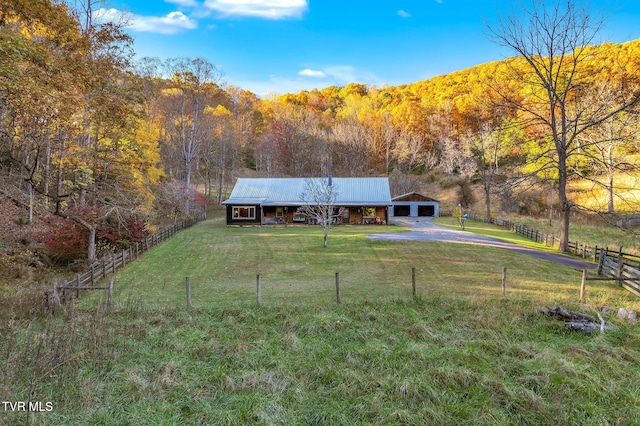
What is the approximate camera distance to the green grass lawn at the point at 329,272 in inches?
413

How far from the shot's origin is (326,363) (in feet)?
18.7

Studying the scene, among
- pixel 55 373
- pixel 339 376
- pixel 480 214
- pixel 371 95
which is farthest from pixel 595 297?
pixel 371 95

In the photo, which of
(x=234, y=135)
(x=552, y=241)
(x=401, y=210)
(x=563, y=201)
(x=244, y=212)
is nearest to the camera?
(x=563, y=201)

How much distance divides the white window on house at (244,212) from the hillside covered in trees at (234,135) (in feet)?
18.9

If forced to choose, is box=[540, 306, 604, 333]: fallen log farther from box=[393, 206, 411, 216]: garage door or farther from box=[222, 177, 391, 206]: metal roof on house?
box=[393, 206, 411, 216]: garage door

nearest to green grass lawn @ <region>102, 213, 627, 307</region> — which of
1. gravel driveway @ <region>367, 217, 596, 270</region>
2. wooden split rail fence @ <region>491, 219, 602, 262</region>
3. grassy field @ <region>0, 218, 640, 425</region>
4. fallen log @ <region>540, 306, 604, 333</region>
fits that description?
grassy field @ <region>0, 218, 640, 425</region>

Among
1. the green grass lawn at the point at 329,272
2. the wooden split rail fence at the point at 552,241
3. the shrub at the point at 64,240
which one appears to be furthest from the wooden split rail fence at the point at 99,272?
the wooden split rail fence at the point at 552,241

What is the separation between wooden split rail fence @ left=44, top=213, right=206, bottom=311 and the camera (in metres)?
8.87

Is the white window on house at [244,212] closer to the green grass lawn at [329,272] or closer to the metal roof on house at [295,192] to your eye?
the metal roof on house at [295,192]

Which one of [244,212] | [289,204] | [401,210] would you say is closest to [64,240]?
[244,212]

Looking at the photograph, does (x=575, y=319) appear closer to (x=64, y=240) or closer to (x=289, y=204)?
→ (x=64, y=240)

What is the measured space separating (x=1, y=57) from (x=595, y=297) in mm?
15177

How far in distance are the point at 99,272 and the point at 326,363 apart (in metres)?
11.1

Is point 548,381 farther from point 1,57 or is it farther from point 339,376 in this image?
point 1,57
